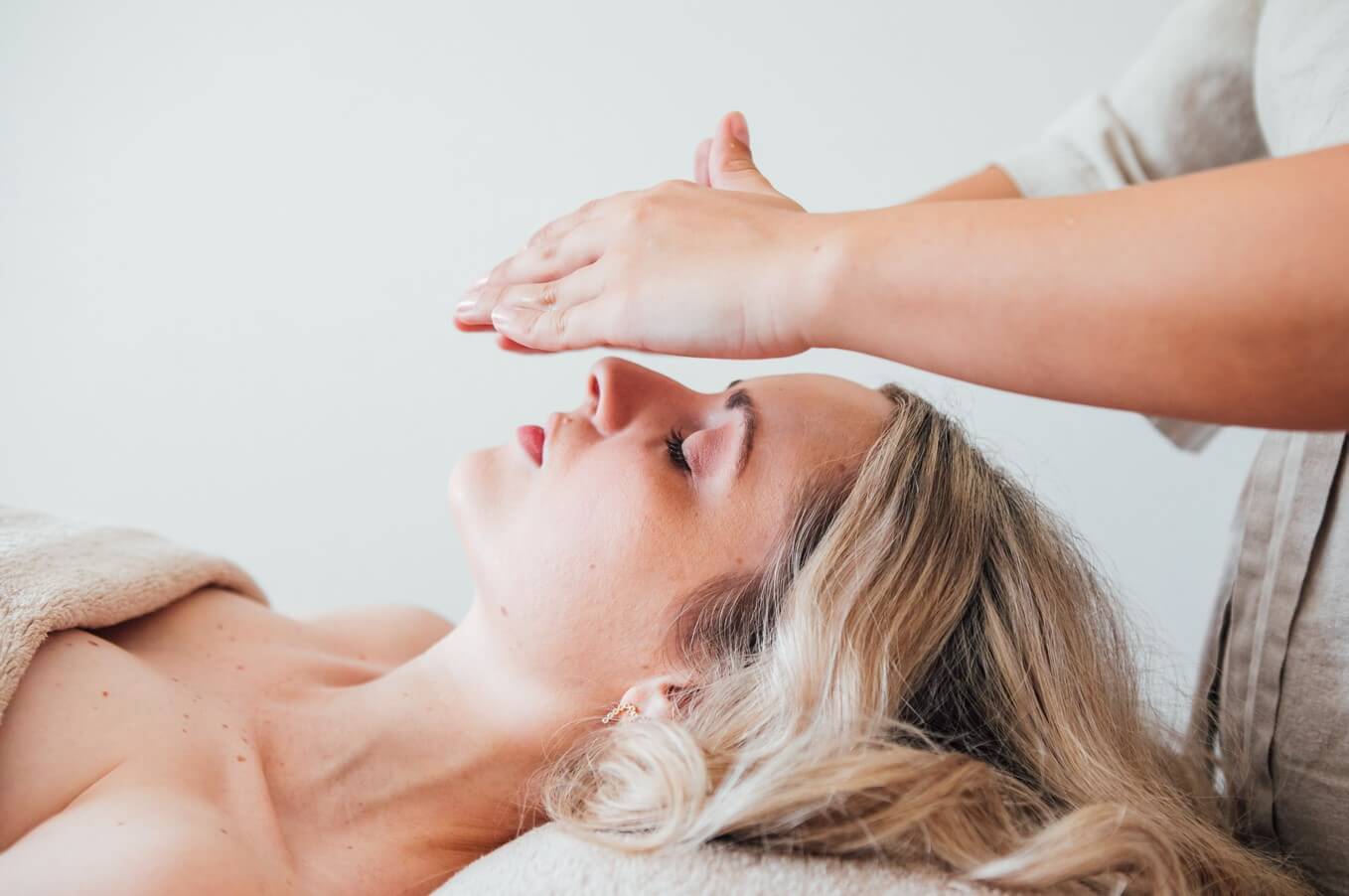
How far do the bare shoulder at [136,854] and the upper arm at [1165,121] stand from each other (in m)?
1.14

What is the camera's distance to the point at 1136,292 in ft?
1.91

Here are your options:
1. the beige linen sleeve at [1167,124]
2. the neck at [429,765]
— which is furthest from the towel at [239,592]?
the beige linen sleeve at [1167,124]

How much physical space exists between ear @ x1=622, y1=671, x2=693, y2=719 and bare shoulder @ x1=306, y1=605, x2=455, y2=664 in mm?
521

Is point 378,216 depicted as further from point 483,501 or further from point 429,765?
point 429,765

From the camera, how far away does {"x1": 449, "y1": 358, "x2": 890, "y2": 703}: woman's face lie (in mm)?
941

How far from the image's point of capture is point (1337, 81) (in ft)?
3.12

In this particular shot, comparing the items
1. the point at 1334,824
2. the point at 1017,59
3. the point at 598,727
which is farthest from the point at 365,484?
the point at 1334,824

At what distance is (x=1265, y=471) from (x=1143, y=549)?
562 millimetres

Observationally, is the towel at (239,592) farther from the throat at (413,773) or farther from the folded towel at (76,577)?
the throat at (413,773)

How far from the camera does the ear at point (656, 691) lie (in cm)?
95

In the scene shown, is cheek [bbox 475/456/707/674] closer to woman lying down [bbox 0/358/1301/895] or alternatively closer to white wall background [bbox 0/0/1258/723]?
woman lying down [bbox 0/358/1301/895]

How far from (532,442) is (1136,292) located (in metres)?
0.63

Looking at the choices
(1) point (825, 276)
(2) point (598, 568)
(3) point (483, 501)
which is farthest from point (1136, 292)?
(3) point (483, 501)

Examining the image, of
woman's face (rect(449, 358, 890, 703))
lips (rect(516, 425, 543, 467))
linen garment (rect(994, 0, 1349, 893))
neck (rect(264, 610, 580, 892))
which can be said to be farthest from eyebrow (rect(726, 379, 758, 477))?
linen garment (rect(994, 0, 1349, 893))
